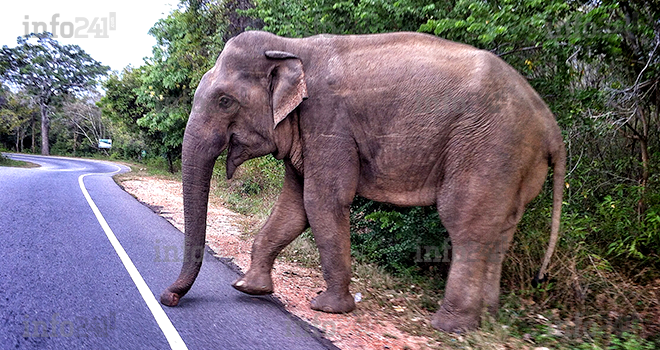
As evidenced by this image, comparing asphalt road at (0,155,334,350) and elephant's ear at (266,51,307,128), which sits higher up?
elephant's ear at (266,51,307,128)

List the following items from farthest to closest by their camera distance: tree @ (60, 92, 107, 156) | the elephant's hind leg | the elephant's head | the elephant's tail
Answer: tree @ (60, 92, 107, 156)
the elephant's head
the elephant's tail
the elephant's hind leg

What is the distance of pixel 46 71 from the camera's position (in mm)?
49438

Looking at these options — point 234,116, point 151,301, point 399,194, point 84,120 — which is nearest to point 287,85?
point 234,116

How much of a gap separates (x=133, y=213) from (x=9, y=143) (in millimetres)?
54902

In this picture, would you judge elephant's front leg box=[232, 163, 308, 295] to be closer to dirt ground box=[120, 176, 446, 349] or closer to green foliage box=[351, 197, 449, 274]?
dirt ground box=[120, 176, 446, 349]

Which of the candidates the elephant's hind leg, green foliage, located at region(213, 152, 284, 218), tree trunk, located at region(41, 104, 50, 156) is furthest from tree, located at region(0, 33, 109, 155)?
the elephant's hind leg

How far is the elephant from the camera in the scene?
13.4 feet

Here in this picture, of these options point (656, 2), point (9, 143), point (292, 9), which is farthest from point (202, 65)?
point (9, 143)

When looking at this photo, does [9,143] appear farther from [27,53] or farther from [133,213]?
[133,213]

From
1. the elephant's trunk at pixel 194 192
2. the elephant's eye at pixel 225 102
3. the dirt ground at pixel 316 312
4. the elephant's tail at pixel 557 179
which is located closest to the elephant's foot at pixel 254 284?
the dirt ground at pixel 316 312

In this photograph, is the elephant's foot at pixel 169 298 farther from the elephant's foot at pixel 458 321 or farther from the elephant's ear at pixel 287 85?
the elephant's foot at pixel 458 321

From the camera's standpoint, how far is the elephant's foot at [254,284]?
4.75 metres

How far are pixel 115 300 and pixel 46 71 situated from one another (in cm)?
5449

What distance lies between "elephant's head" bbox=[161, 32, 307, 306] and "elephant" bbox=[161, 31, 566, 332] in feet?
0.03
